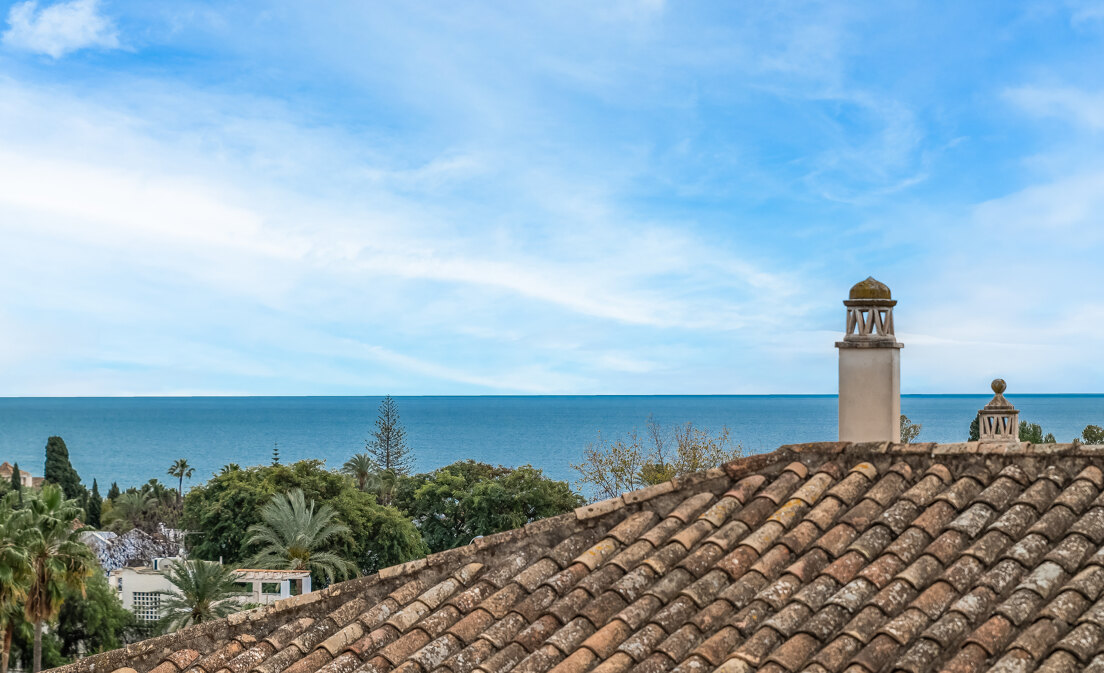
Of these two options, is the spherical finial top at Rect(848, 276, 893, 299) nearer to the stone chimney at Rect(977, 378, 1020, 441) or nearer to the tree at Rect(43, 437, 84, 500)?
the stone chimney at Rect(977, 378, 1020, 441)

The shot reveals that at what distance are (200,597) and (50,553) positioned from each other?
6.08 meters

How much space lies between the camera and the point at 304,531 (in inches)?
1577

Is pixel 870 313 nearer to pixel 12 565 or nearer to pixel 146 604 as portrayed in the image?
pixel 12 565

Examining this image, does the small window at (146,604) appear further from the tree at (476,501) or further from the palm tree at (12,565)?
the tree at (476,501)

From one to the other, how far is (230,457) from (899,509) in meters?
177

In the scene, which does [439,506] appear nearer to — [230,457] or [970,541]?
[970,541]

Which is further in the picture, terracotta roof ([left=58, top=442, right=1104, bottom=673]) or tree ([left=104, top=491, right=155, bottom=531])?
tree ([left=104, top=491, right=155, bottom=531])

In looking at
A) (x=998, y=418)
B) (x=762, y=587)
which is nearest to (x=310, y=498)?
Result: (x=998, y=418)

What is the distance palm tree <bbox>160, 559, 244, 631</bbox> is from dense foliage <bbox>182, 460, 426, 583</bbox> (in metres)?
10.3

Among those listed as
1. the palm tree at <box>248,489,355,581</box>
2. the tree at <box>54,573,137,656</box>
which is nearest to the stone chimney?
the palm tree at <box>248,489,355,581</box>

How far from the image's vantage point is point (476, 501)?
161ft

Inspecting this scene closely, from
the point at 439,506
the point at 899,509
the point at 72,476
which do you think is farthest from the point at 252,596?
the point at 72,476

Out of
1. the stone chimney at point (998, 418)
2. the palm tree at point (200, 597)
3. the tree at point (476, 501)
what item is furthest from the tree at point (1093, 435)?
the palm tree at point (200, 597)

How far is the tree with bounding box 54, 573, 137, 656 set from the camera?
3203cm
